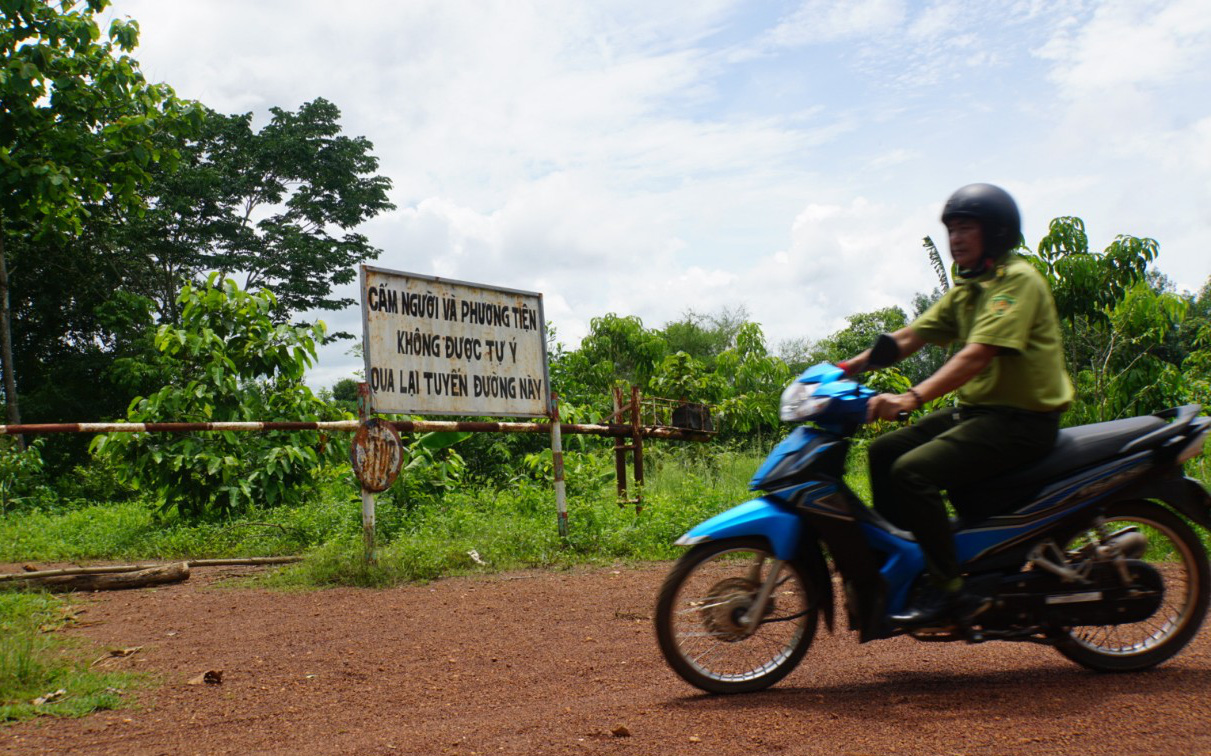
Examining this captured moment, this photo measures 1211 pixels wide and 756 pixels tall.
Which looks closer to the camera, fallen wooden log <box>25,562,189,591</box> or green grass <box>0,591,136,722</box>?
green grass <box>0,591,136,722</box>

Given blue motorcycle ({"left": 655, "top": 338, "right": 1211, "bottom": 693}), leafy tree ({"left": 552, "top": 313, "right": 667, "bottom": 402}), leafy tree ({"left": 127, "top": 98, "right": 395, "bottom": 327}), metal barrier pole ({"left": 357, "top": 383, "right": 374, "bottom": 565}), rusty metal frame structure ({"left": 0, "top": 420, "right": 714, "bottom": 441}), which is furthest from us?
leafy tree ({"left": 127, "top": 98, "right": 395, "bottom": 327})

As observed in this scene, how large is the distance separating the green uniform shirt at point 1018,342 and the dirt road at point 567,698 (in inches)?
40.8

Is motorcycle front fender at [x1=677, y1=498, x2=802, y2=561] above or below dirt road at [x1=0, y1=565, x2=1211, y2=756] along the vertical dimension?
above

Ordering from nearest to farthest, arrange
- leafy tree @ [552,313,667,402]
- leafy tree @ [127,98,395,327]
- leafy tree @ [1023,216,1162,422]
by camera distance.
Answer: leafy tree @ [1023,216,1162,422] < leafy tree @ [552,313,667,402] < leafy tree @ [127,98,395,327]

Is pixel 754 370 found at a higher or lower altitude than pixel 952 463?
higher

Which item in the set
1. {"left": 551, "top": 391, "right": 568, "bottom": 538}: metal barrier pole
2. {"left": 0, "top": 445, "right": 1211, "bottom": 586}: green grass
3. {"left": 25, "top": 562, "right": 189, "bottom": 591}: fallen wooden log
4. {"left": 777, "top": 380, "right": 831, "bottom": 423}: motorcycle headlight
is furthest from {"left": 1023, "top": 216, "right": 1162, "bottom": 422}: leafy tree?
{"left": 25, "top": 562, "right": 189, "bottom": 591}: fallen wooden log

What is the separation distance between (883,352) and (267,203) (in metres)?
31.3

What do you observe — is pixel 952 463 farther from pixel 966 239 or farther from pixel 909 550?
pixel 966 239

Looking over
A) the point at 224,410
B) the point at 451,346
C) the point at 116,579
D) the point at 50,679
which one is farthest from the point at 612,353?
the point at 50,679

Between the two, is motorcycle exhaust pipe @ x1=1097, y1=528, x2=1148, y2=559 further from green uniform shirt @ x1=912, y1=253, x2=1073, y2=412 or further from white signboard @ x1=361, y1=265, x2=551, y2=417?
white signboard @ x1=361, y1=265, x2=551, y2=417

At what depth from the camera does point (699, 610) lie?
Result: 12.4 feet

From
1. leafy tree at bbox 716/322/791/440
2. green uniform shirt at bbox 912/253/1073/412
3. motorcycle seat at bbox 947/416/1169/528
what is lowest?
motorcycle seat at bbox 947/416/1169/528

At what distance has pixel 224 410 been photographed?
999 cm

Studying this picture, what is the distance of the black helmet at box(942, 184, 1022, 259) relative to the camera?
3.68 meters
